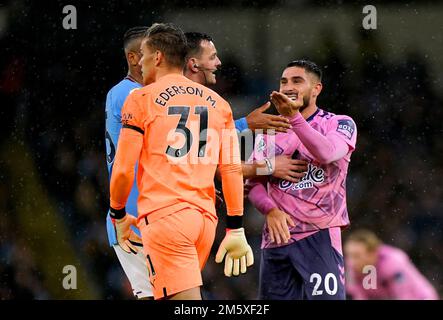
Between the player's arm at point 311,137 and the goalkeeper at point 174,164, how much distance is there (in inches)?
22.1

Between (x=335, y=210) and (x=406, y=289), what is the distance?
0.92 metres

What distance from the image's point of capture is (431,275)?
9.90m

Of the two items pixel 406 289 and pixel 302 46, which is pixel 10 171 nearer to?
pixel 302 46

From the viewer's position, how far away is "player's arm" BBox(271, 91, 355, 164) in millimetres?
6129

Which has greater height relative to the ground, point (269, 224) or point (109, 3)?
point (109, 3)

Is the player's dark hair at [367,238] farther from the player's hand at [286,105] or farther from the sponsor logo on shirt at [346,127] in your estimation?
the player's hand at [286,105]

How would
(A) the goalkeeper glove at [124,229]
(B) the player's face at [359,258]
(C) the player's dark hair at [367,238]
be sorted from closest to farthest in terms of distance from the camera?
(A) the goalkeeper glove at [124,229], (B) the player's face at [359,258], (C) the player's dark hair at [367,238]

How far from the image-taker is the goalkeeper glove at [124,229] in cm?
573

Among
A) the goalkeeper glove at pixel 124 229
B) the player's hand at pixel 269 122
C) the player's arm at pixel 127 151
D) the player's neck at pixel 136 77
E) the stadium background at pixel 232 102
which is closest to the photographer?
the player's arm at pixel 127 151

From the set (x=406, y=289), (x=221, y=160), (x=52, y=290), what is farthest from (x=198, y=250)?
(x=52, y=290)

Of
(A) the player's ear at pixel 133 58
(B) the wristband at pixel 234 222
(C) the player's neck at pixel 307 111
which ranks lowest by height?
(B) the wristband at pixel 234 222

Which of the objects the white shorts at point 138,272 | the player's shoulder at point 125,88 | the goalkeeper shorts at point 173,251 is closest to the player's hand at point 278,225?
the white shorts at point 138,272

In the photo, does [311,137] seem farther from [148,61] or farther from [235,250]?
[148,61]

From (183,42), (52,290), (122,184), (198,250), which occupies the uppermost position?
(183,42)
